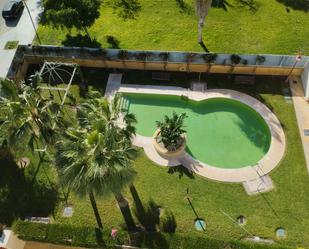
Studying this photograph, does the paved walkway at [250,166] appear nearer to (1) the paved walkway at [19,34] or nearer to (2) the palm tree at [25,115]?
(2) the palm tree at [25,115]

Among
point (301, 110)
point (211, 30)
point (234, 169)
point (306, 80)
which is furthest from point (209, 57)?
point (234, 169)

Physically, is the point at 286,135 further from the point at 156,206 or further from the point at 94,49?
the point at 94,49

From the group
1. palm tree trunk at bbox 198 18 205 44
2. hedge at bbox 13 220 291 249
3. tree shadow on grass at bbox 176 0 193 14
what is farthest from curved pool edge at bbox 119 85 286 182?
tree shadow on grass at bbox 176 0 193 14

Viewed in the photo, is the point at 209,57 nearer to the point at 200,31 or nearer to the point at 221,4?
the point at 200,31

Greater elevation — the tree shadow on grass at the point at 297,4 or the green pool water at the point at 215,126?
the tree shadow on grass at the point at 297,4

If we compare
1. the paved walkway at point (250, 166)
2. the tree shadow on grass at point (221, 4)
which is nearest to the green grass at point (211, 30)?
the tree shadow on grass at point (221, 4)
